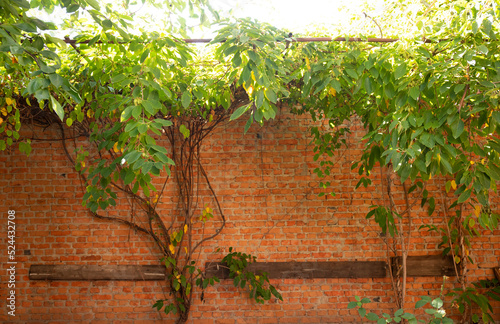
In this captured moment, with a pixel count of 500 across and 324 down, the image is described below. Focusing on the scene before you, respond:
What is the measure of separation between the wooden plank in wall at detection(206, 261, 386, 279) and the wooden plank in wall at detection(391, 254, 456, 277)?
244 mm

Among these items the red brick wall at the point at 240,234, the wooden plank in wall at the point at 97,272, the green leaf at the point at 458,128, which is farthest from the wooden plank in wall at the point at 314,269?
the green leaf at the point at 458,128

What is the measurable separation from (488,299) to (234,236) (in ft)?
8.93

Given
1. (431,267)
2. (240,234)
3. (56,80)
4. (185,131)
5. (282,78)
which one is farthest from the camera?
(240,234)

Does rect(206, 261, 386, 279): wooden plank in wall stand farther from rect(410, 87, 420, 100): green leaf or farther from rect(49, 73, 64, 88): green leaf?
rect(49, 73, 64, 88): green leaf

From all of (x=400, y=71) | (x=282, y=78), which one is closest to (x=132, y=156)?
(x=282, y=78)

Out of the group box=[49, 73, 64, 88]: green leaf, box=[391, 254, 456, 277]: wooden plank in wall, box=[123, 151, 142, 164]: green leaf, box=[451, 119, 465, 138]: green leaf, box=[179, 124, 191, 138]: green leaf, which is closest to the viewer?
box=[49, 73, 64, 88]: green leaf

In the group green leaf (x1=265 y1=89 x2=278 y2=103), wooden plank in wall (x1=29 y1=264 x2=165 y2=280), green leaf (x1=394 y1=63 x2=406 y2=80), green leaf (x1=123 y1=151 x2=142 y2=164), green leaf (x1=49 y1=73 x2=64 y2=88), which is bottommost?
wooden plank in wall (x1=29 y1=264 x2=165 y2=280)

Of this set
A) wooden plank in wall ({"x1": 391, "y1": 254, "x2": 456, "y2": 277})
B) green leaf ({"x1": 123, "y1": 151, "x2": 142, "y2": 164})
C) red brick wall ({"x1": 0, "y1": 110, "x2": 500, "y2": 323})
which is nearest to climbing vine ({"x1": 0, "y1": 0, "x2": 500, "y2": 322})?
green leaf ({"x1": 123, "y1": 151, "x2": 142, "y2": 164})

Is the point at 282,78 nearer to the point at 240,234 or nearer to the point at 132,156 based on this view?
the point at 132,156

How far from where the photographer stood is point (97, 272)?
3799 mm

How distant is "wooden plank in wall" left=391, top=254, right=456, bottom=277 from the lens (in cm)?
374

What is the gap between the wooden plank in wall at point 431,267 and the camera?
147 inches

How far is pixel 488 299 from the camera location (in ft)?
12.1

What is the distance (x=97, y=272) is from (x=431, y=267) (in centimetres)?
354
